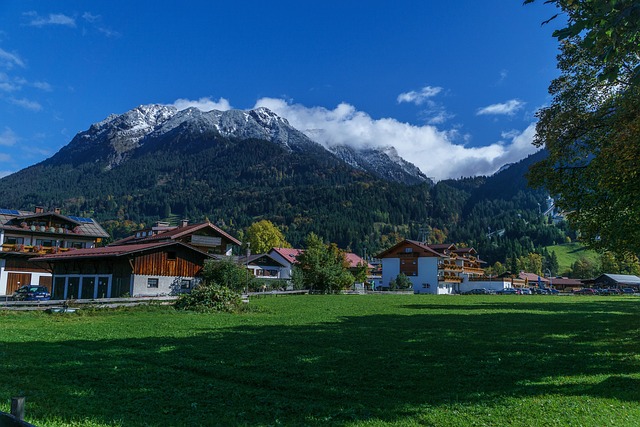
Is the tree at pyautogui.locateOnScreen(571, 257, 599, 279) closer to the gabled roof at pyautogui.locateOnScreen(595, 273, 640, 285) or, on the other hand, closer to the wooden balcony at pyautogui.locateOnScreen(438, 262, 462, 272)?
the gabled roof at pyautogui.locateOnScreen(595, 273, 640, 285)

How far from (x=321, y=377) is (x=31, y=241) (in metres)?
70.6

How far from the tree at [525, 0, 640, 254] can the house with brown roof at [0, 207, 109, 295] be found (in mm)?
64320

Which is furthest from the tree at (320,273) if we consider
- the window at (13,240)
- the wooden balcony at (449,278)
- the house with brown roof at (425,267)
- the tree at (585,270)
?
the tree at (585,270)

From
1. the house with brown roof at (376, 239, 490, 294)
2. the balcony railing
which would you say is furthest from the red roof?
the balcony railing

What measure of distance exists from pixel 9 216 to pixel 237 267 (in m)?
40.9

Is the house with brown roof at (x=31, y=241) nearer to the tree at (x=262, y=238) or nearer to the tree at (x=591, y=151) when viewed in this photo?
the tree at (x=262, y=238)

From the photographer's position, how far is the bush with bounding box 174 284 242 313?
35406 mm

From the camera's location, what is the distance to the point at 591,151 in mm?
19297

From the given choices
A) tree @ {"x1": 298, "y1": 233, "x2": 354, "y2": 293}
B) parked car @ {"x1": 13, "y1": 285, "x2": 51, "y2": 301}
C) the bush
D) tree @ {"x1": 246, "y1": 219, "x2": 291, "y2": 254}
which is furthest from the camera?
tree @ {"x1": 246, "y1": 219, "x2": 291, "y2": 254}

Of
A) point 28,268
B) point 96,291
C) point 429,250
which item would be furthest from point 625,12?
point 429,250

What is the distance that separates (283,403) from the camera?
9.75 metres

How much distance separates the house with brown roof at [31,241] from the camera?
211 feet

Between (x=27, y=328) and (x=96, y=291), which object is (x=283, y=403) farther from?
(x=96, y=291)

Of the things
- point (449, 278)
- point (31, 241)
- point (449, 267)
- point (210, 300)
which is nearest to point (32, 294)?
point (31, 241)
